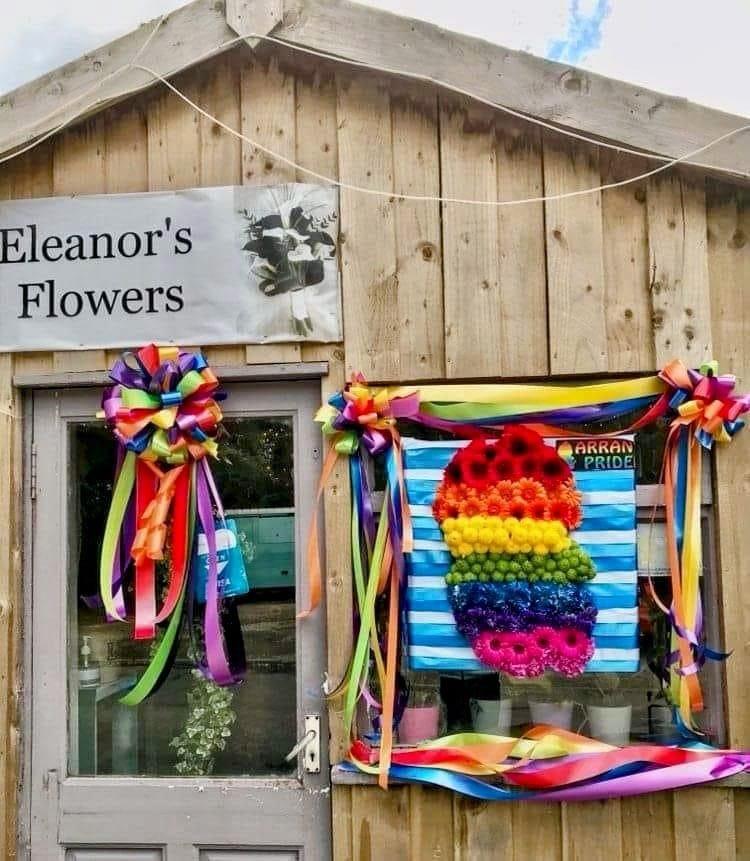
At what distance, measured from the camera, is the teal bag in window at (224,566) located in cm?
319

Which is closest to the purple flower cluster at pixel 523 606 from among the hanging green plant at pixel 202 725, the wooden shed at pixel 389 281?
the wooden shed at pixel 389 281

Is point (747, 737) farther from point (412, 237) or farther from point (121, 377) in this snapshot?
point (121, 377)

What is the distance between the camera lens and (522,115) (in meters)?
3.05

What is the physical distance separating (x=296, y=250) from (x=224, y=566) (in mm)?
1089

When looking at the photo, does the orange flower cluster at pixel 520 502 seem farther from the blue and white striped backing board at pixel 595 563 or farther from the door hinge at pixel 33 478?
the door hinge at pixel 33 478

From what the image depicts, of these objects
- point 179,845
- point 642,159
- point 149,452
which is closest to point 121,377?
point 149,452

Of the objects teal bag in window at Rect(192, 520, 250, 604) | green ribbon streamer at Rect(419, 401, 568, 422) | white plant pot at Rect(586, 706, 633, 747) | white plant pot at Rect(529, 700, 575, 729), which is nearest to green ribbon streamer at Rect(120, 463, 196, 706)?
teal bag in window at Rect(192, 520, 250, 604)

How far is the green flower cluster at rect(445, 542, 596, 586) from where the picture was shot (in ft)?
9.82

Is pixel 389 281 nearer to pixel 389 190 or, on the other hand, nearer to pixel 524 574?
pixel 389 190

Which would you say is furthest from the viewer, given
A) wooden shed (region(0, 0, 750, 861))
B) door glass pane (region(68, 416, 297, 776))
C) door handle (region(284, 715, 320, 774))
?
door glass pane (region(68, 416, 297, 776))

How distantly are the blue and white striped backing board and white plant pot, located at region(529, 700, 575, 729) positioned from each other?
0.49 ft

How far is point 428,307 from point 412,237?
0.79ft

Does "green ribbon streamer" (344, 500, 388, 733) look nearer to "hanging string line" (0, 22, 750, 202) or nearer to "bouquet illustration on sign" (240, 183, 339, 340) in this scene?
"bouquet illustration on sign" (240, 183, 339, 340)

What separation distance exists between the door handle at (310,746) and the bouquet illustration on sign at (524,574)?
0.58m
